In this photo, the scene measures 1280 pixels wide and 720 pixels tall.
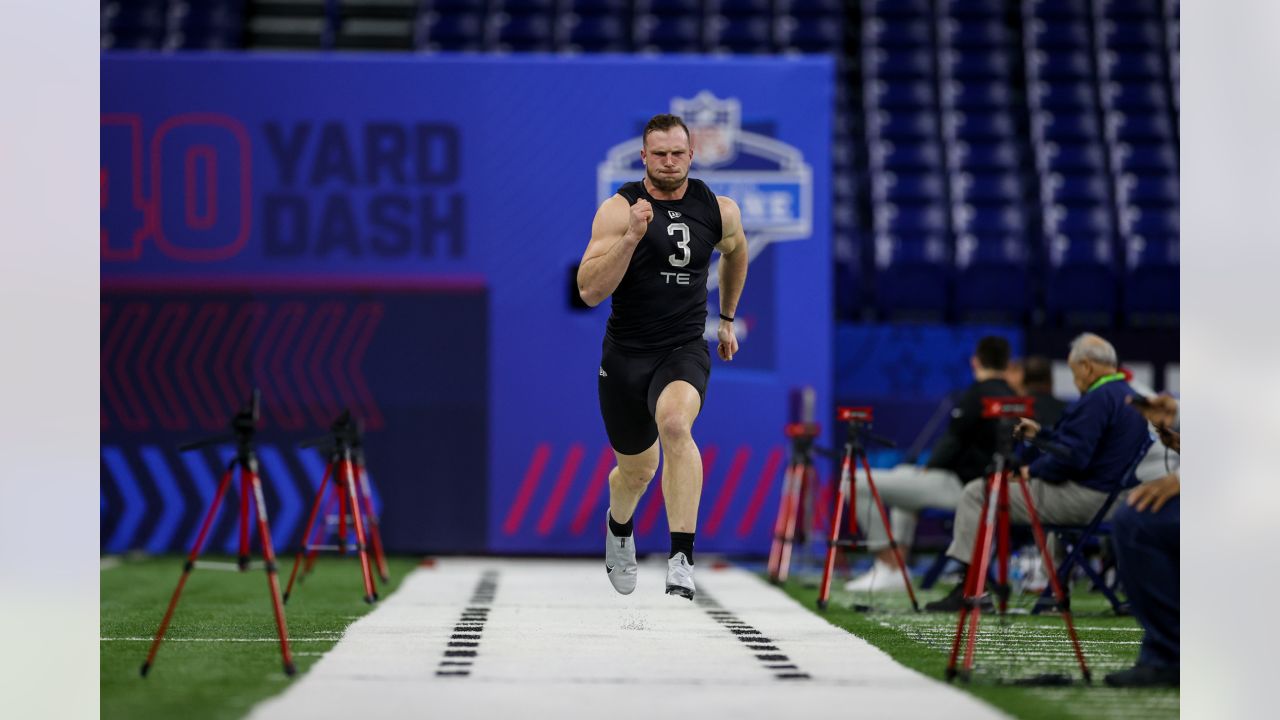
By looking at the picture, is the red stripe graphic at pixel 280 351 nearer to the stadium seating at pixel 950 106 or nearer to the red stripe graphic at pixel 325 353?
the red stripe graphic at pixel 325 353

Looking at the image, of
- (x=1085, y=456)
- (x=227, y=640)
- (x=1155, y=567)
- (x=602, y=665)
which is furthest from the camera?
(x=1085, y=456)

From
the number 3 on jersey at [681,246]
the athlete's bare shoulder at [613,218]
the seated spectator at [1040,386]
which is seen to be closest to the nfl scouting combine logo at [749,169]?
the seated spectator at [1040,386]

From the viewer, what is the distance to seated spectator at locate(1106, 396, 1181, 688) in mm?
4926

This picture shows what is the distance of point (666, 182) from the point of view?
5.66 m

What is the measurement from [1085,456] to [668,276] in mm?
1993

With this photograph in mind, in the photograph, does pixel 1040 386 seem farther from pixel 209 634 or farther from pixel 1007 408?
pixel 209 634

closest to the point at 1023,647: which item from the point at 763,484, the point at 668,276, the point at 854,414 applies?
the point at 854,414

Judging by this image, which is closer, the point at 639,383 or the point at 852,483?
the point at 639,383

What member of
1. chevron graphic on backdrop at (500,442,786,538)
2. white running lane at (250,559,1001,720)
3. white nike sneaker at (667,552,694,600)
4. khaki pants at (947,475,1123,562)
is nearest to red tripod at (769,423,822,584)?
white running lane at (250,559,1001,720)

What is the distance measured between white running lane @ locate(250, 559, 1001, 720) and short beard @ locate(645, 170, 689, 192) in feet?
5.11

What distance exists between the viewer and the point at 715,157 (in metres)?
10.6

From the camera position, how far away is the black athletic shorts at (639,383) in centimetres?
587
